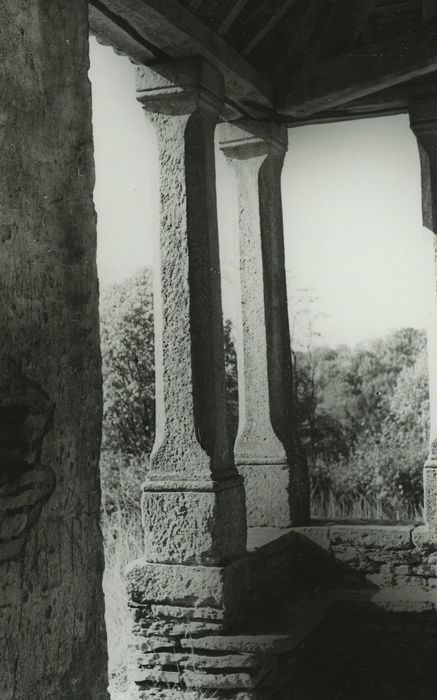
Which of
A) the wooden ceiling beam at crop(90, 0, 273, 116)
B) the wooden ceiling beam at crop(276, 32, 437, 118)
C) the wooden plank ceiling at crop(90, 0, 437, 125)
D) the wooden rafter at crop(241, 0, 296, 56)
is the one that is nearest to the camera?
the wooden ceiling beam at crop(90, 0, 273, 116)

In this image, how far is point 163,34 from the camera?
193 inches

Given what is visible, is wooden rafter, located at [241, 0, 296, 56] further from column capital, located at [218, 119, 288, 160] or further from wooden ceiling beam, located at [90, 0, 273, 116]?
column capital, located at [218, 119, 288, 160]

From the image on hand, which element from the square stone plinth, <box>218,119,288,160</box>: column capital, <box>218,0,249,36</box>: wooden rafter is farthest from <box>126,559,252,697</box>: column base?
<box>218,0,249,36</box>: wooden rafter

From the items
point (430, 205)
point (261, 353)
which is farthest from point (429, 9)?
point (261, 353)

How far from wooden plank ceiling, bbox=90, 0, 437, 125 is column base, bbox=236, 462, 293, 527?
2.74 metres

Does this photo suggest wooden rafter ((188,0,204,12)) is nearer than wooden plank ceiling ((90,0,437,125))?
Yes

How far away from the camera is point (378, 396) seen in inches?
521

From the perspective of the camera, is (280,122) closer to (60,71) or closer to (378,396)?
(60,71)

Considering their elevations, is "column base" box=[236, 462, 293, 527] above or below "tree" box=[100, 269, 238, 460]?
below

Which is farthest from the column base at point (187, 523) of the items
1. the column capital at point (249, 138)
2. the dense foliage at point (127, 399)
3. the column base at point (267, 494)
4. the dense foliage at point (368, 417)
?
the dense foliage at point (368, 417)

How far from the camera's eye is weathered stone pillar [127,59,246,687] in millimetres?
4969

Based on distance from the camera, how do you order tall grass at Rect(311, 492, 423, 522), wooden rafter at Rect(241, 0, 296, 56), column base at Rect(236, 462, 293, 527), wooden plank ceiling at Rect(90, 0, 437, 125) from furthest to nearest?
tall grass at Rect(311, 492, 423, 522), column base at Rect(236, 462, 293, 527), wooden rafter at Rect(241, 0, 296, 56), wooden plank ceiling at Rect(90, 0, 437, 125)

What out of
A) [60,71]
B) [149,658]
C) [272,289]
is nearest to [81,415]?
[60,71]

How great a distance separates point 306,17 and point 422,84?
1.02m
